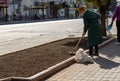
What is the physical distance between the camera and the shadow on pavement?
36.0ft

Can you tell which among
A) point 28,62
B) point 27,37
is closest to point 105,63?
point 28,62

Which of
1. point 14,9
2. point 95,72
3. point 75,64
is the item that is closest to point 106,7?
point 75,64

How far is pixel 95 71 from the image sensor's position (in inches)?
398

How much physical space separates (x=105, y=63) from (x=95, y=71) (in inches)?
60.5

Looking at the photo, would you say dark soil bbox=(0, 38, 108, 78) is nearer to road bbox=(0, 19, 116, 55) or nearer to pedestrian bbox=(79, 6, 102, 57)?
pedestrian bbox=(79, 6, 102, 57)

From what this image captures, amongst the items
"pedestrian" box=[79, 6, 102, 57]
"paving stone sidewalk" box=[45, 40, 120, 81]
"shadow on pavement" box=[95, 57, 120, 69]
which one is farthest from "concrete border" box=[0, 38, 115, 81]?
"pedestrian" box=[79, 6, 102, 57]

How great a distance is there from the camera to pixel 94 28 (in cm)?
1280

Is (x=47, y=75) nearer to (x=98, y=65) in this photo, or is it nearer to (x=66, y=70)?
(x=66, y=70)

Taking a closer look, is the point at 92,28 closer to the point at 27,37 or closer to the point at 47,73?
the point at 47,73

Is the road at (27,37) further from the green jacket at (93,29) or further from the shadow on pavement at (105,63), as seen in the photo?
the shadow on pavement at (105,63)

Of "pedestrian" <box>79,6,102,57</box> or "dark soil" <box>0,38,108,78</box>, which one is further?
"pedestrian" <box>79,6,102,57</box>

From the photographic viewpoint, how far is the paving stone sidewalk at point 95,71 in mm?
9180

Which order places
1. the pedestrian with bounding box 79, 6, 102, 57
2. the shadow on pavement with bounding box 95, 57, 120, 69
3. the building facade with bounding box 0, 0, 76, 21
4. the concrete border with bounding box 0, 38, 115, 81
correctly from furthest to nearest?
the building facade with bounding box 0, 0, 76, 21, the pedestrian with bounding box 79, 6, 102, 57, the shadow on pavement with bounding box 95, 57, 120, 69, the concrete border with bounding box 0, 38, 115, 81

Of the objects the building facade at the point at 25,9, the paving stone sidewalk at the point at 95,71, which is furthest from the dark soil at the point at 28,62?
the building facade at the point at 25,9
